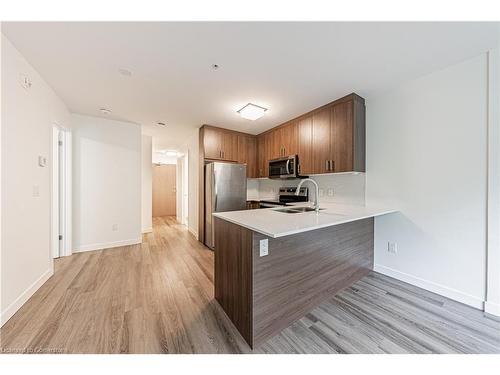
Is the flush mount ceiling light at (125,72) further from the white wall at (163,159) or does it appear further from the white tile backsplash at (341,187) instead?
A: the white wall at (163,159)

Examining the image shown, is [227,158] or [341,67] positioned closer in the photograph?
[341,67]

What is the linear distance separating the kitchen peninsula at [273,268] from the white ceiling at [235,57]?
150 cm

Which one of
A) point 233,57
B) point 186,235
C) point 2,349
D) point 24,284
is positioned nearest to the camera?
point 2,349

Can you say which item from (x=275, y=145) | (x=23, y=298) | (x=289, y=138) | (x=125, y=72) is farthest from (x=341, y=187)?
(x=23, y=298)

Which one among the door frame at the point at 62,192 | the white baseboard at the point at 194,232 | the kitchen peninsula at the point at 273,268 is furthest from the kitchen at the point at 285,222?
the door frame at the point at 62,192

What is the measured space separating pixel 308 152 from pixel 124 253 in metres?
3.66

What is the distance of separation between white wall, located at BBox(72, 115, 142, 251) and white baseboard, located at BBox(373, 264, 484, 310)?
14.4 feet

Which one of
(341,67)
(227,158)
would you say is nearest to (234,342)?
(341,67)

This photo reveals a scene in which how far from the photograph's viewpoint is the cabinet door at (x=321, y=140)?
9.61ft

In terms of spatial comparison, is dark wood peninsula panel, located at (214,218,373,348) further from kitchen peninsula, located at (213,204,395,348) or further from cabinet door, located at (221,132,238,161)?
cabinet door, located at (221,132,238,161)

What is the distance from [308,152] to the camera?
10.8 ft

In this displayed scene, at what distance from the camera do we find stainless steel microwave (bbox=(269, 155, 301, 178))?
3.47m

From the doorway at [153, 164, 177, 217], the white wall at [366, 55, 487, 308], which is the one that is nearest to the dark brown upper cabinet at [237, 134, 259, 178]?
the white wall at [366, 55, 487, 308]

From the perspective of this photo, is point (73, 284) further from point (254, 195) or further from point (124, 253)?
point (254, 195)
